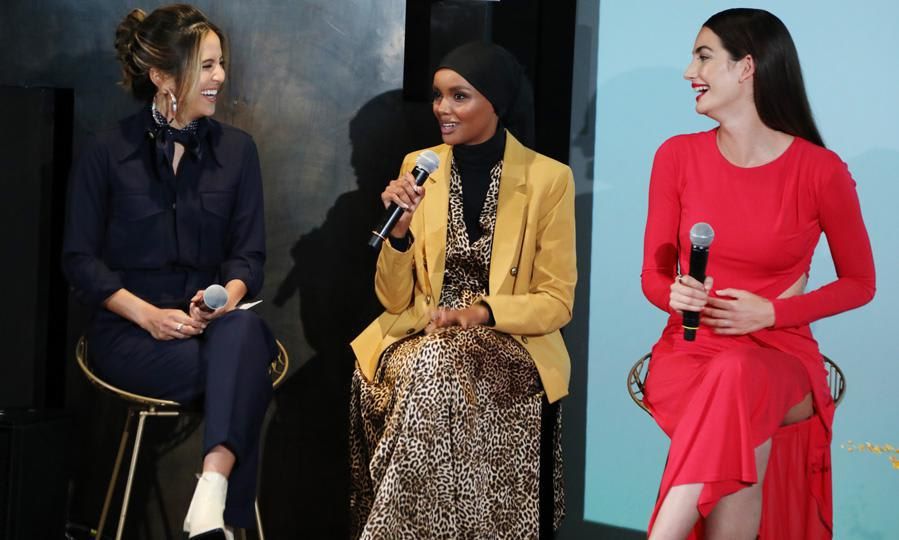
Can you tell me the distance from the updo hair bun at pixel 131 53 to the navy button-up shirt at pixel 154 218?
0.37ft

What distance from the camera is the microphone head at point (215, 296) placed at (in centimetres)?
351

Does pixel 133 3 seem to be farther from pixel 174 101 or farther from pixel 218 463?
pixel 218 463

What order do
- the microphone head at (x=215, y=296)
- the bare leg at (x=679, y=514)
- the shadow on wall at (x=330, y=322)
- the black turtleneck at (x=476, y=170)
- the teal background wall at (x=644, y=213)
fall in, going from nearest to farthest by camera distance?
the bare leg at (x=679, y=514) < the microphone head at (x=215, y=296) < the black turtleneck at (x=476, y=170) < the teal background wall at (x=644, y=213) < the shadow on wall at (x=330, y=322)

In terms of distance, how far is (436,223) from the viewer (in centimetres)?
390

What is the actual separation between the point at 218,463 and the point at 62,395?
1.12 m

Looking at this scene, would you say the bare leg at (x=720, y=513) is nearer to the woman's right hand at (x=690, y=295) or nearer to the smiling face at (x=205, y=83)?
the woman's right hand at (x=690, y=295)

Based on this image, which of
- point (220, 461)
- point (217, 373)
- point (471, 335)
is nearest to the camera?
point (220, 461)

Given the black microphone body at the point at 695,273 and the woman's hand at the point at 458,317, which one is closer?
the black microphone body at the point at 695,273

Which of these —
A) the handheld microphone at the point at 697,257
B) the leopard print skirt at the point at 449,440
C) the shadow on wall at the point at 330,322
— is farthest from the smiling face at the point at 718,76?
the shadow on wall at the point at 330,322

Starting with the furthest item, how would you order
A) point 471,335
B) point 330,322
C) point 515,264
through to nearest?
point 330,322
point 515,264
point 471,335

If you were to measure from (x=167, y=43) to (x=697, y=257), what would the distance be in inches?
73.7

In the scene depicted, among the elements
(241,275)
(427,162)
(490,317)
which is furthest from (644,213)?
(241,275)

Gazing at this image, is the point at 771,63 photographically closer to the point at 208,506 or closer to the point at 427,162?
the point at 427,162

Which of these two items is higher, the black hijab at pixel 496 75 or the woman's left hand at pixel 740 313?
the black hijab at pixel 496 75
